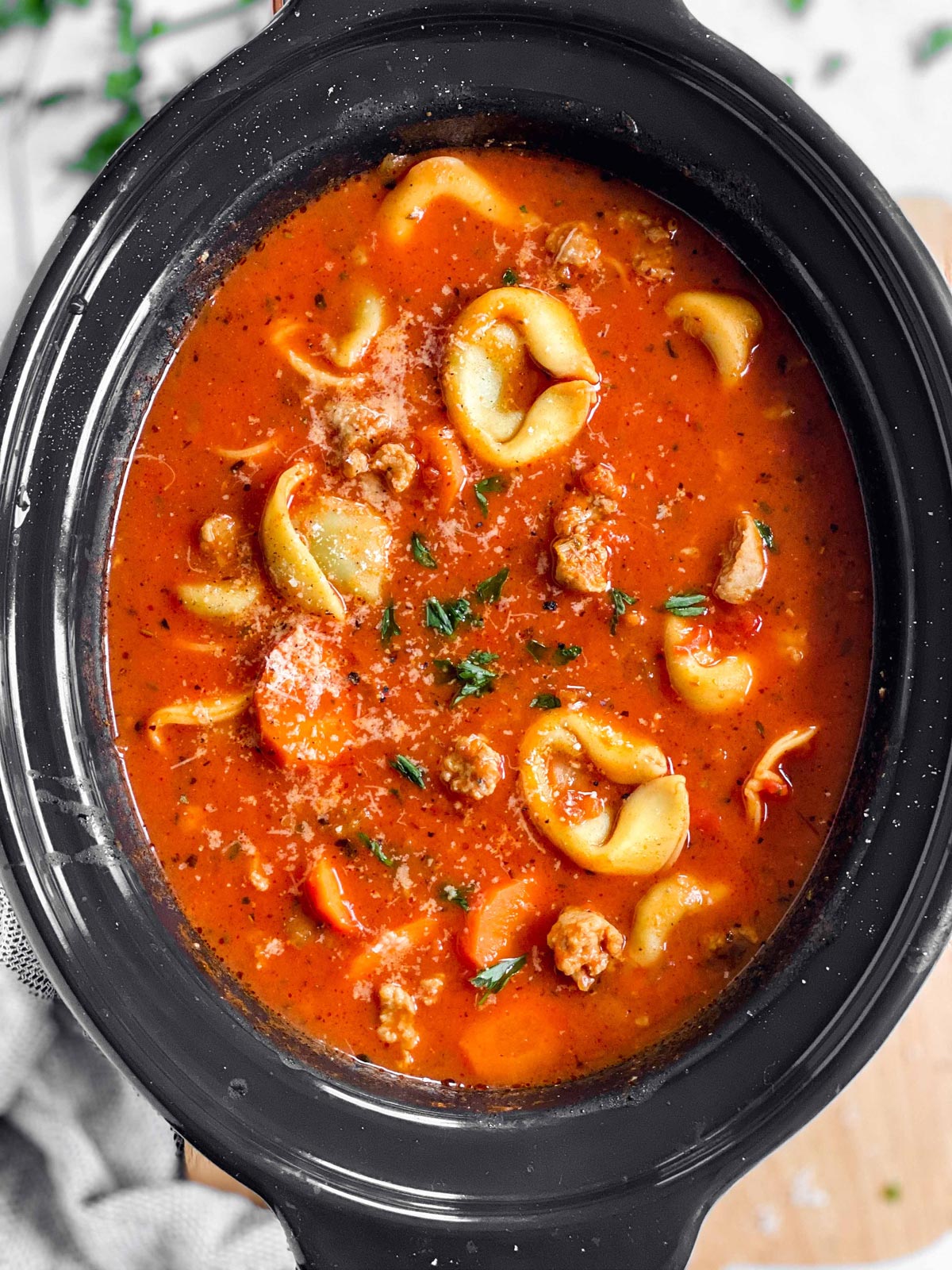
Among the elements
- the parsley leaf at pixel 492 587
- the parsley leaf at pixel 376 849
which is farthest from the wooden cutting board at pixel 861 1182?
the parsley leaf at pixel 492 587

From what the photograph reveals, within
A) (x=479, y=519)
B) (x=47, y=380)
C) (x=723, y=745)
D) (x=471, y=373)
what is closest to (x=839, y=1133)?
(x=723, y=745)

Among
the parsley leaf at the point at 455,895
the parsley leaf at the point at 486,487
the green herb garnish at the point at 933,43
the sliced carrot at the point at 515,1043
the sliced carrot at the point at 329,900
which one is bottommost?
the sliced carrot at the point at 515,1043

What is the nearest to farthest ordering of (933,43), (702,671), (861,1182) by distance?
(702,671) < (861,1182) < (933,43)

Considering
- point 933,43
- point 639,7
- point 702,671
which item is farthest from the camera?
point 933,43

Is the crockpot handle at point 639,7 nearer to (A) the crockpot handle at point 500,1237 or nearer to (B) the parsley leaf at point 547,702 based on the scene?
(B) the parsley leaf at point 547,702

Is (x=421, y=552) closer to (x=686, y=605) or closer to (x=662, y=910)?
(x=686, y=605)

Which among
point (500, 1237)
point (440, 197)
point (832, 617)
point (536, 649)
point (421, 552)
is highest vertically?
point (440, 197)

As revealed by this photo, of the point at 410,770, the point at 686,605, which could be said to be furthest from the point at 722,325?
the point at 410,770

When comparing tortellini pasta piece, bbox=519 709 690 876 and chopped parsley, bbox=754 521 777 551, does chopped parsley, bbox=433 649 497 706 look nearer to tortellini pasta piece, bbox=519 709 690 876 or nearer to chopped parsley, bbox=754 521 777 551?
tortellini pasta piece, bbox=519 709 690 876
